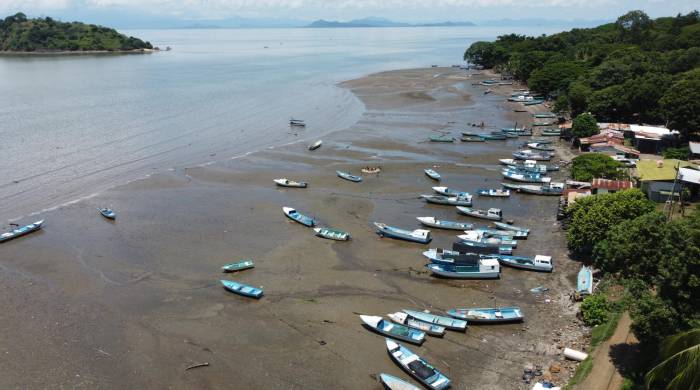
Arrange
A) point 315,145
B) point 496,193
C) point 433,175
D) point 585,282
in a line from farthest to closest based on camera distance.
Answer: point 315,145 < point 433,175 < point 496,193 < point 585,282

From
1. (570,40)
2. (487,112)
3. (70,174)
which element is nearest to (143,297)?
(70,174)

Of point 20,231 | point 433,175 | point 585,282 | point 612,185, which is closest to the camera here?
point 585,282

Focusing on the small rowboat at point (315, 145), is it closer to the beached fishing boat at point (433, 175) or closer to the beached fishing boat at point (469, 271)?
the beached fishing boat at point (433, 175)

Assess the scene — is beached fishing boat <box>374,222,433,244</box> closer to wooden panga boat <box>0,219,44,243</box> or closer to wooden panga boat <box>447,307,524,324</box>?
wooden panga boat <box>447,307,524,324</box>

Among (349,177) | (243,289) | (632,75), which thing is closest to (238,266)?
(243,289)

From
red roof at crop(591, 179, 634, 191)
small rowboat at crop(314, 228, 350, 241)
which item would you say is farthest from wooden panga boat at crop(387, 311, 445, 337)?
red roof at crop(591, 179, 634, 191)

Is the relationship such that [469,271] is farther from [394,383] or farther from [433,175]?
[433,175]

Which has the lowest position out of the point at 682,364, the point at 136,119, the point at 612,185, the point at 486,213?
the point at 486,213
